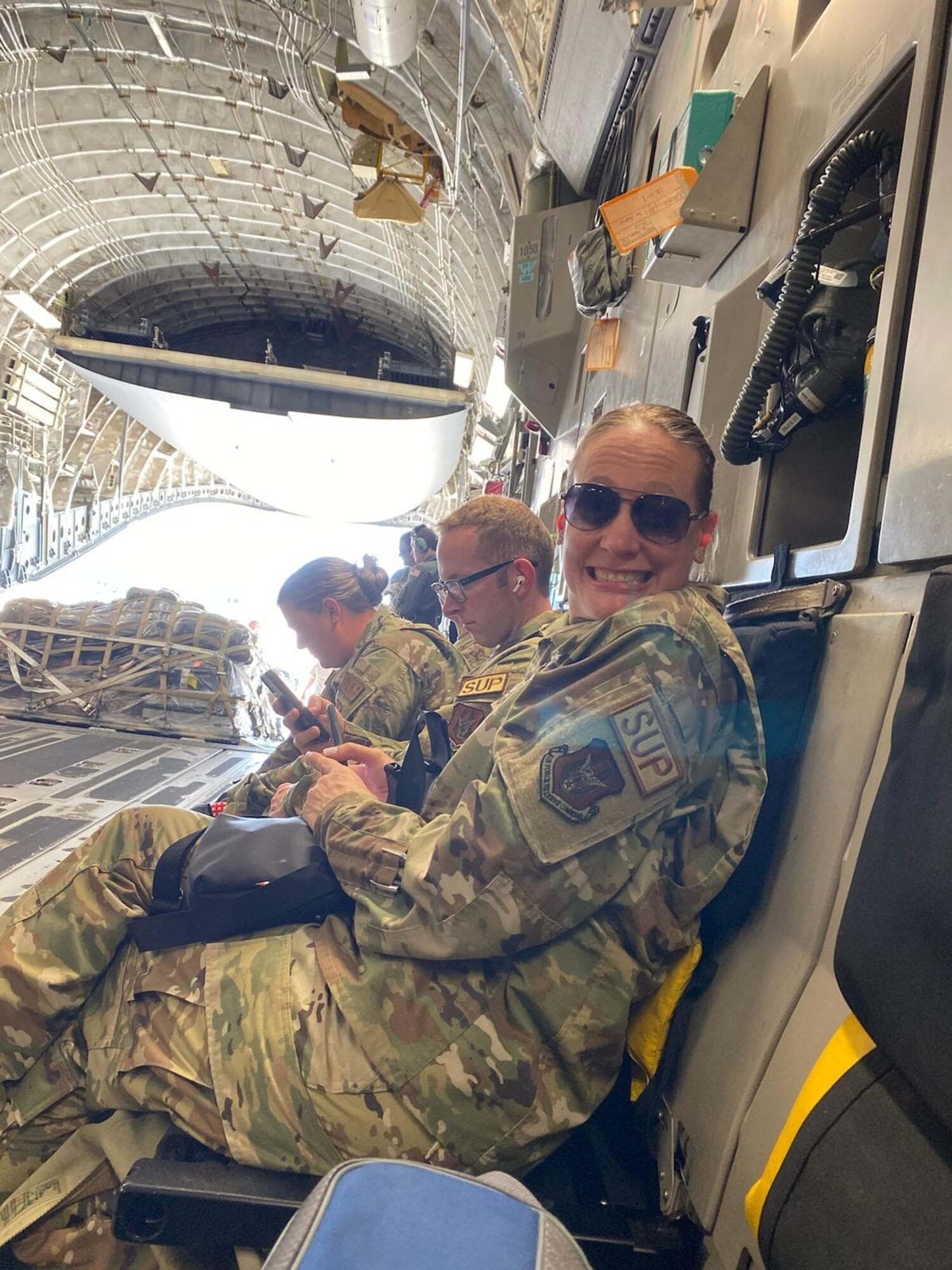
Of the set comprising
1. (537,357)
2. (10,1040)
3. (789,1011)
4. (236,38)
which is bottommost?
(10,1040)

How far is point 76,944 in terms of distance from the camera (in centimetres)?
146

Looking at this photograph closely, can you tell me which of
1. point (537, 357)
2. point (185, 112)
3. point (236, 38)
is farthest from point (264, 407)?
point (537, 357)

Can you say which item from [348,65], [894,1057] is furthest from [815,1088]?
[348,65]

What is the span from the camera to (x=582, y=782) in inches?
45.3

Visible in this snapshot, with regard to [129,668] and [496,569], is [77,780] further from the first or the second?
[496,569]

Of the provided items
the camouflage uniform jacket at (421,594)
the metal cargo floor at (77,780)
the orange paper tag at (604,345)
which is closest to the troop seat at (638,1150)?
the metal cargo floor at (77,780)

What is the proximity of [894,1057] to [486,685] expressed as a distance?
4.72ft

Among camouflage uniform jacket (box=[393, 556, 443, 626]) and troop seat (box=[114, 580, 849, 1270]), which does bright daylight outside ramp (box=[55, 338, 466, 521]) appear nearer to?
camouflage uniform jacket (box=[393, 556, 443, 626])

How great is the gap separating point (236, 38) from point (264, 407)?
6.38 metres

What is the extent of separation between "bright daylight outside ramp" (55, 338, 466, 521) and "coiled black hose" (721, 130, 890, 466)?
11.0 metres

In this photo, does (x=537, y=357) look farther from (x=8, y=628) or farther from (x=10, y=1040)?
(x=8, y=628)

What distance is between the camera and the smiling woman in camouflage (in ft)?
3.83

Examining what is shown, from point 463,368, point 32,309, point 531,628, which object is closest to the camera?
point 531,628

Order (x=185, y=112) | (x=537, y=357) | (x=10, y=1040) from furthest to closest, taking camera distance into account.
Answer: (x=185, y=112) → (x=537, y=357) → (x=10, y=1040)
